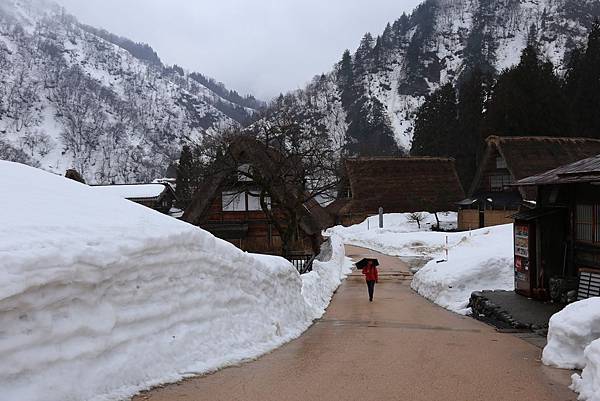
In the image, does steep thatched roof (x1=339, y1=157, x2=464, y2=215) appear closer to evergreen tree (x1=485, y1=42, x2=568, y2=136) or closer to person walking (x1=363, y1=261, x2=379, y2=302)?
evergreen tree (x1=485, y1=42, x2=568, y2=136)

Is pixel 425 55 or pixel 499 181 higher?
pixel 425 55

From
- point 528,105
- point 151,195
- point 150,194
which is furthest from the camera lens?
point 528,105

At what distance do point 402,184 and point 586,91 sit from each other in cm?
1643

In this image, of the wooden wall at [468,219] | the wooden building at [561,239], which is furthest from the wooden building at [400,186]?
the wooden building at [561,239]

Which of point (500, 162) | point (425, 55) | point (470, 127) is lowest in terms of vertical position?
point (500, 162)

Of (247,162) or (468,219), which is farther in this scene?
(468,219)

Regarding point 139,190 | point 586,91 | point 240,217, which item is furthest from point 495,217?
point 139,190

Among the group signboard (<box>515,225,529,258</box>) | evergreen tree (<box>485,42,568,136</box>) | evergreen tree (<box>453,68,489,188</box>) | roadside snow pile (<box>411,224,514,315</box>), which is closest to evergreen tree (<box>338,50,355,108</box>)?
evergreen tree (<box>453,68,489,188</box>)

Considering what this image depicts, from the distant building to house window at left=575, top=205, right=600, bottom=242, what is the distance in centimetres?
3396

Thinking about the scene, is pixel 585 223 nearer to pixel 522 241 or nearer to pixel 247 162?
pixel 522 241

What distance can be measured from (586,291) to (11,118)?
167091 mm

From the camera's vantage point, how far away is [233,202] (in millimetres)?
23828

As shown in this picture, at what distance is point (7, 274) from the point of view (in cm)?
443

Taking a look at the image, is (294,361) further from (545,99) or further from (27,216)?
(545,99)
